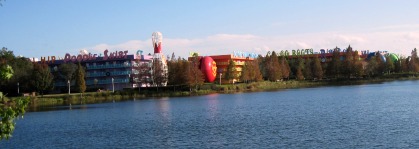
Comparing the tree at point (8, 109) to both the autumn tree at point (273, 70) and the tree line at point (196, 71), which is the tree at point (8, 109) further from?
the autumn tree at point (273, 70)

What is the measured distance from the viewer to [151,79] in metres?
120

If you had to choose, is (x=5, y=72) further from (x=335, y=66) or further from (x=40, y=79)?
(x=335, y=66)

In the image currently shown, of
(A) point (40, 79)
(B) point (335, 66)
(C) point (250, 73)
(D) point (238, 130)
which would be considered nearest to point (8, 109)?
(D) point (238, 130)

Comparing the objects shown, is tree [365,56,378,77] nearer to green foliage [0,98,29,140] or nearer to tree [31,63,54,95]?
tree [31,63,54,95]

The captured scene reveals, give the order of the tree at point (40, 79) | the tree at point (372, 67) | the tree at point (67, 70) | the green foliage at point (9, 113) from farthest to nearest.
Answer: the tree at point (372, 67)
the tree at point (67, 70)
the tree at point (40, 79)
the green foliage at point (9, 113)

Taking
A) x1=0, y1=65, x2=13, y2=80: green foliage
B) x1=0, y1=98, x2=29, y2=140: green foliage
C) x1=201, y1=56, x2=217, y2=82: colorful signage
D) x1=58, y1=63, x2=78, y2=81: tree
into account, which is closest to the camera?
x1=0, y1=65, x2=13, y2=80: green foliage

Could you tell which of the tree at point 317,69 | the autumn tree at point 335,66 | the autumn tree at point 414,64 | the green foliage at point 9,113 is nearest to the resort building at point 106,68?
the tree at point 317,69

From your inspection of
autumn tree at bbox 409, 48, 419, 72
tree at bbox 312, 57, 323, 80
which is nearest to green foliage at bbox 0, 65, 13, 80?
tree at bbox 312, 57, 323, 80

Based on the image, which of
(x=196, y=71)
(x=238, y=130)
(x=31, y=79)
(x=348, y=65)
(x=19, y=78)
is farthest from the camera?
(x=348, y=65)

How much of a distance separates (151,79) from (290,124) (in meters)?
82.5

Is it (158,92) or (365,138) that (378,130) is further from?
(158,92)

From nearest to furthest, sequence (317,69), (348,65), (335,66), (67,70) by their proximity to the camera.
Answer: (67,70)
(348,65)
(317,69)
(335,66)

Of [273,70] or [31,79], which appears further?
[273,70]

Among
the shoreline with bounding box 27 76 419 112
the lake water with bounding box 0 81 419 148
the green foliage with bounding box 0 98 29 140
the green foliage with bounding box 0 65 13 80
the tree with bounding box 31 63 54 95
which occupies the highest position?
the tree with bounding box 31 63 54 95
